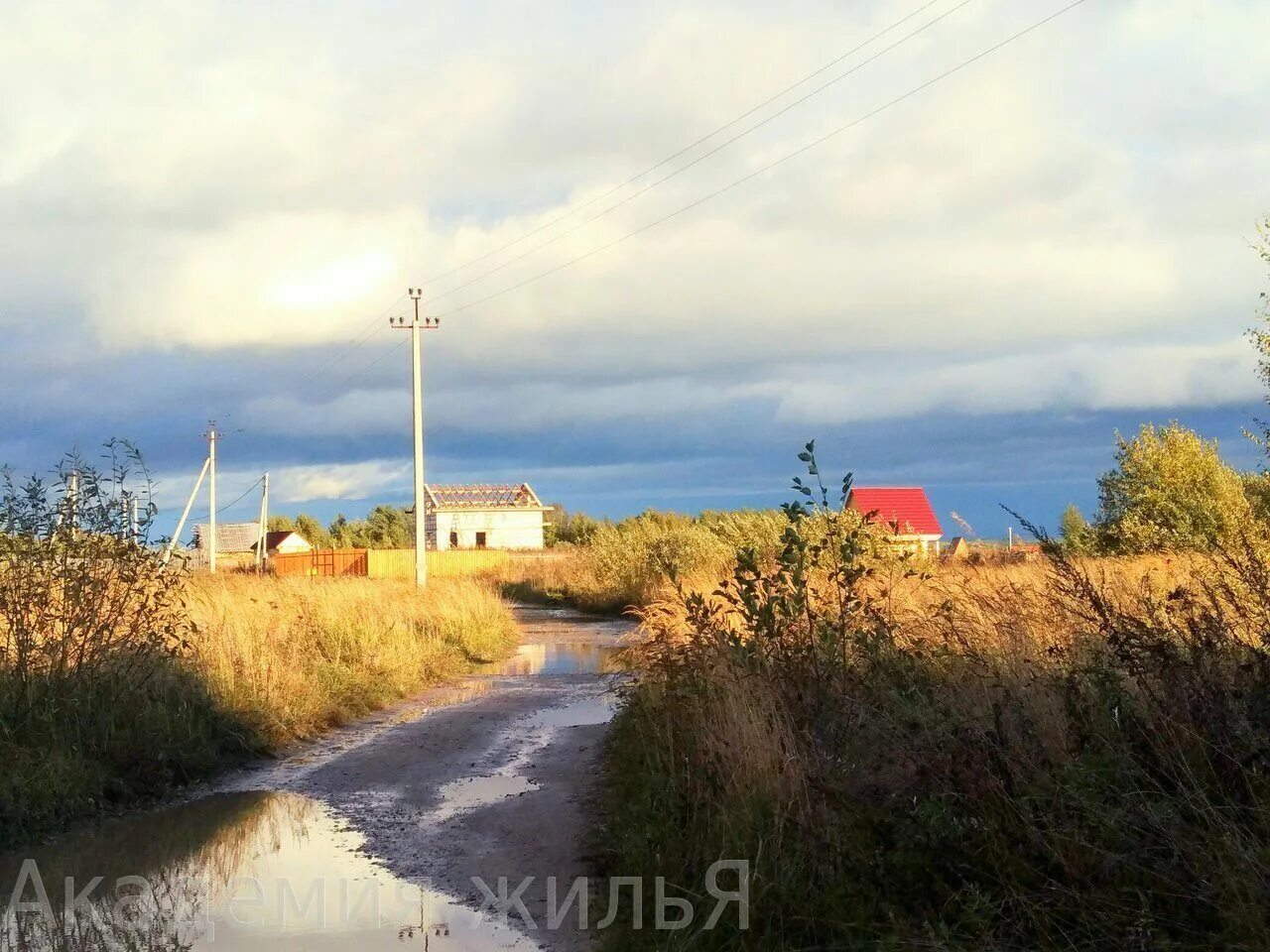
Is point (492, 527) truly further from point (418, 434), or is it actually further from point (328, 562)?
point (418, 434)

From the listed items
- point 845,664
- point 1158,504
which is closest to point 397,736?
point 845,664

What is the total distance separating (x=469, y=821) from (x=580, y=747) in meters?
3.31

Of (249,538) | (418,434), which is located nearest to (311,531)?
(249,538)

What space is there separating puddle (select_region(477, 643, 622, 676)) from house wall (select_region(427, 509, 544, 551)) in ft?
177

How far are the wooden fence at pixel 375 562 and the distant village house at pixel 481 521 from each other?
24.8 m

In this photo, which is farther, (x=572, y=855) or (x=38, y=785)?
(x=38, y=785)

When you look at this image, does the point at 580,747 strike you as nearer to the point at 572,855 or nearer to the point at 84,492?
the point at 572,855

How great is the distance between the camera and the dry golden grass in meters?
12.6

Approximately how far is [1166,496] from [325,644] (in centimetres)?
1699

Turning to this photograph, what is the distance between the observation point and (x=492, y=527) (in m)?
80.4

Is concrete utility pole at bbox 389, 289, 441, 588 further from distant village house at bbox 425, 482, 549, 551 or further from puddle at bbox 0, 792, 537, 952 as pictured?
distant village house at bbox 425, 482, 549, 551

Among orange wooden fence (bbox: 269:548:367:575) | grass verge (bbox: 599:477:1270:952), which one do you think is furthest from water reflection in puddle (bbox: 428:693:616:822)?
orange wooden fence (bbox: 269:548:367:575)

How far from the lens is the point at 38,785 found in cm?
847

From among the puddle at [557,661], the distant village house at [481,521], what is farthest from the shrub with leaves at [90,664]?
the distant village house at [481,521]
